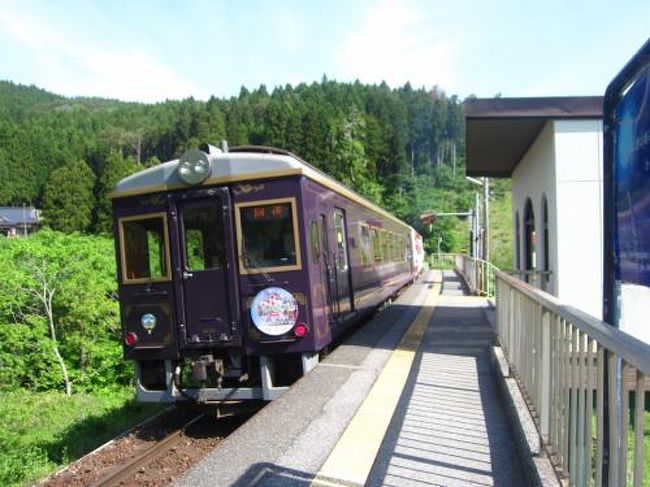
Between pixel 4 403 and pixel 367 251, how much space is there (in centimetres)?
898

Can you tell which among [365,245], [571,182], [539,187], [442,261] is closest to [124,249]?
[365,245]

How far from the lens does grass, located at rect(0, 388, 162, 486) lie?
9.70m

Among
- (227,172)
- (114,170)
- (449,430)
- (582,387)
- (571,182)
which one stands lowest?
(449,430)

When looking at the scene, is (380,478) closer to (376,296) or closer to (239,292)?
(239,292)

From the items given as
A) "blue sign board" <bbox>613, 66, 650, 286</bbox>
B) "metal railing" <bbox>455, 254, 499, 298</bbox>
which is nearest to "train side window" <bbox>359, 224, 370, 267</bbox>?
"metal railing" <bbox>455, 254, 499, 298</bbox>

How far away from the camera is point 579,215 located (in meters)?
9.29

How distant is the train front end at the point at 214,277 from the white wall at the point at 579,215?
14.0 feet

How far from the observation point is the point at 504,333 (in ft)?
22.6

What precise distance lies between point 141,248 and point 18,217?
7652 cm

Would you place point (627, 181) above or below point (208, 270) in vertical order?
above

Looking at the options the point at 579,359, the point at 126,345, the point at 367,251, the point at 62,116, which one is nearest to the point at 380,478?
the point at 579,359

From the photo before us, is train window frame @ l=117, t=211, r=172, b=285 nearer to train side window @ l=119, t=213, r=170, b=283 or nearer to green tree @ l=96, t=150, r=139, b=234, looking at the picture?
train side window @ l=119, t=213, r=170, b=283

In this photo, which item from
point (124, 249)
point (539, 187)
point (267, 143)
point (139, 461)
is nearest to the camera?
point (139, 461)

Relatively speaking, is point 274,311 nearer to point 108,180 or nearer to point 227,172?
point 227,172
